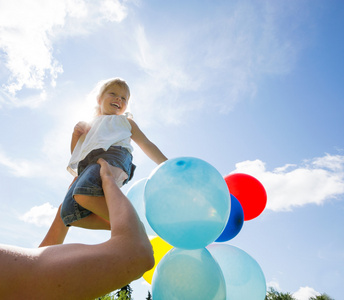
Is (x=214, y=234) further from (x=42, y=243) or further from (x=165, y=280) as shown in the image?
(x=42, y=243)

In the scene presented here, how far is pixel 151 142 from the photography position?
8.53ft

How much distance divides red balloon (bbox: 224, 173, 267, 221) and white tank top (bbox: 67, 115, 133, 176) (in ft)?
3.91

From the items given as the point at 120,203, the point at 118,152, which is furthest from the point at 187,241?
the point at 118,152

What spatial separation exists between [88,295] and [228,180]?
2.32 metres

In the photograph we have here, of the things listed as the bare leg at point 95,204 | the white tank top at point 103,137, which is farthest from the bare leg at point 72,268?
the white tank top at point 103,137

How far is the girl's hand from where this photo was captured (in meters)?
2.61

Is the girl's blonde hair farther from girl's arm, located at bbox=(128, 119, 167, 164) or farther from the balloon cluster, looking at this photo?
the balloon cluster

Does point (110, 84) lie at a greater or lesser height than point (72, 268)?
greater

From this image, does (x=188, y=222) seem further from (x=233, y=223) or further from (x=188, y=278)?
(x=233, y=223)

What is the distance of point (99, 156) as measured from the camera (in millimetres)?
2307

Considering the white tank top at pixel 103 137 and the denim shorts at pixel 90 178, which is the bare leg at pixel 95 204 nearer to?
the denim shorts at pixel 90 178

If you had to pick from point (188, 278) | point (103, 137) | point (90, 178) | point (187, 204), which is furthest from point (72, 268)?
point (103, 137)

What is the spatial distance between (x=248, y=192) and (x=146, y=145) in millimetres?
1217

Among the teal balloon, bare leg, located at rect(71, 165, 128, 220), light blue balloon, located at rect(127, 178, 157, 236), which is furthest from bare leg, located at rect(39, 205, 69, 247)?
the teal balloon
